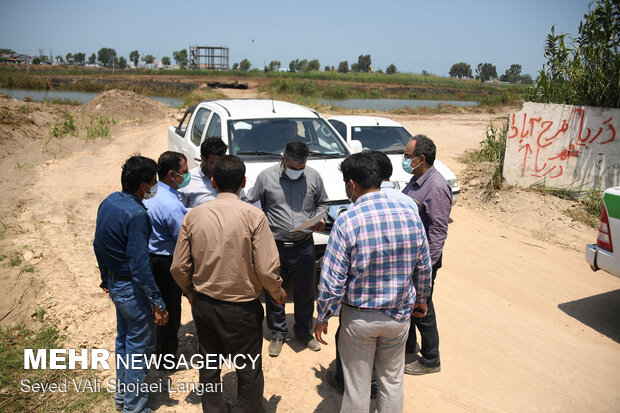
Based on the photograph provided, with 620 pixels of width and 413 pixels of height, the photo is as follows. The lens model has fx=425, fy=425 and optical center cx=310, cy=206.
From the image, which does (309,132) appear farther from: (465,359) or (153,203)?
(465,359)

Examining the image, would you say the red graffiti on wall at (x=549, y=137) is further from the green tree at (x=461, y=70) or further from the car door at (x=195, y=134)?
the green tree at (x=461, y=70)

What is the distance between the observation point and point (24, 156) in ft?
38.9

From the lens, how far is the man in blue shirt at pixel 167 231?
3.49 m

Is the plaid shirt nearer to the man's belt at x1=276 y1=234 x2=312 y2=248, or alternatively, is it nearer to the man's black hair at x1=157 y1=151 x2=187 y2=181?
the man's belt at x1=276 y1=234 x2=312 y2=248

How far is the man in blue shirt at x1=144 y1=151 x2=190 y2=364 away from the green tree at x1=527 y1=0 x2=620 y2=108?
8262mm

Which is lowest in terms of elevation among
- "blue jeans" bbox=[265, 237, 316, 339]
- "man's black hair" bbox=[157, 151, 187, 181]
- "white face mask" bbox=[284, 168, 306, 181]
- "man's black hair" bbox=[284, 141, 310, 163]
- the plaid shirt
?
"blue jeans" bbox=[265, 237, 316, 339]

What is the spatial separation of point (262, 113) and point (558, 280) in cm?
493

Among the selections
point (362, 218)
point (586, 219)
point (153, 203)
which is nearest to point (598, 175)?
point (586, 219)

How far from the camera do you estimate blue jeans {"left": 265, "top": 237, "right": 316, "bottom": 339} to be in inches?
162

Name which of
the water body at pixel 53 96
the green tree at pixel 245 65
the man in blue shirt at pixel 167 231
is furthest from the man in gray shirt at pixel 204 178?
the green tree at pixel 245 65

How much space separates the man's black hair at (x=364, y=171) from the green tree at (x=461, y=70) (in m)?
119

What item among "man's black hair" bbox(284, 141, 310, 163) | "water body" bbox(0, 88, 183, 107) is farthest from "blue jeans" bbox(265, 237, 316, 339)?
"water body" bbox(0, 88, 183, 107)

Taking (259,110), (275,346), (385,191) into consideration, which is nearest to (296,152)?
(385,191)

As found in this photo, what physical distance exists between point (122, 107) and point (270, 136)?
17241mm
